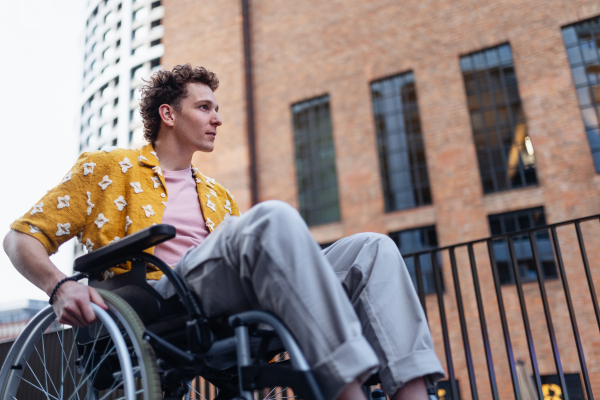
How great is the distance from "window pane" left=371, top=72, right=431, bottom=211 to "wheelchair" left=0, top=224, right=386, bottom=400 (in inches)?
558

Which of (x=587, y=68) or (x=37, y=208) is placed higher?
(x=587, y=68)

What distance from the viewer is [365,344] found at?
91 cm

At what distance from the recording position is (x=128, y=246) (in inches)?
48.9

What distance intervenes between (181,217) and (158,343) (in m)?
0.70

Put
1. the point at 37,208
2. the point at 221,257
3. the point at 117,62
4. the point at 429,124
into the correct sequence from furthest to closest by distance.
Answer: the point at 117,62 < the point at 429,124 < the point at 37,208 < the point at 221,257

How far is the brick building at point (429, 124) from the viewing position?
510 inches

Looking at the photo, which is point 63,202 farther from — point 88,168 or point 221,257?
point 221,257

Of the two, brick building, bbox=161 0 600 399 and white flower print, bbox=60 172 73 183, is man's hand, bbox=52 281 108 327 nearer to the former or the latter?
white flower print, bbox=60 172 73 183

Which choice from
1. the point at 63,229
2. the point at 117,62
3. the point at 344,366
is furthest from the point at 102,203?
the point at 117,62

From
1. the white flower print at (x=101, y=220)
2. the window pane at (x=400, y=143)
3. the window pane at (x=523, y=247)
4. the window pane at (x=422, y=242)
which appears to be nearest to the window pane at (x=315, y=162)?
the window pane at (x=400, y=143)

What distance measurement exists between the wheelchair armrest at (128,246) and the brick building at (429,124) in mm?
12699

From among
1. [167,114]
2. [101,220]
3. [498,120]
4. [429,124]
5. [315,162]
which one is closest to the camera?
[101,220]

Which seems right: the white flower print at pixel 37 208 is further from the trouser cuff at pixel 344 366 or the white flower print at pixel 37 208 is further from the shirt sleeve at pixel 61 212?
the trouser cuff at pixel 344 366

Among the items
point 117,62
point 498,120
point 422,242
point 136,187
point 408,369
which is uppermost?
point 117,62
